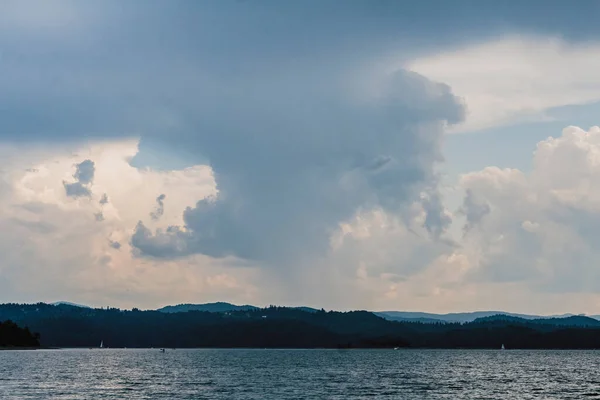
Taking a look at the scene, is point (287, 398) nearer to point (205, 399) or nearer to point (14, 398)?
point (205, 399)

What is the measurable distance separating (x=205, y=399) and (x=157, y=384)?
50382mm

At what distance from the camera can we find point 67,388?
6880 inches

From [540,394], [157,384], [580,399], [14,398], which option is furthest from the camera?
[157,384]

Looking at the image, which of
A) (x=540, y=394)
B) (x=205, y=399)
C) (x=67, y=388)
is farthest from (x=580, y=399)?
(x=67, y=388)

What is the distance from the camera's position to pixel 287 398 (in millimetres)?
152750

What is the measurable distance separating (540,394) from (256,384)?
67.1 metres

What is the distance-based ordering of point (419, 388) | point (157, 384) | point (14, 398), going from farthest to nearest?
point (157, 384), point (419, 388), point (14, 398)

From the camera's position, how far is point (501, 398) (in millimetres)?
161000

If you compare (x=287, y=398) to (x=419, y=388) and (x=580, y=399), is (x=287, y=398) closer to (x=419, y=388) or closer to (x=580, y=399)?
(x=419, y=388)

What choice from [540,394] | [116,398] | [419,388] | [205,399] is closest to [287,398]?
[205,399]

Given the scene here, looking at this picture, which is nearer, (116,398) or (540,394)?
(116,398)

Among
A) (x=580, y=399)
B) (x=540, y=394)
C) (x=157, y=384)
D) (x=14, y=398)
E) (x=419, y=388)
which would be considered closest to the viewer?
(x=14, y=398)

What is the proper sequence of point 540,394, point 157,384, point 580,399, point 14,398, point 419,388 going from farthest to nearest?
point 157,384, point 419,388, point 540,394, point 580,399, point 14,398

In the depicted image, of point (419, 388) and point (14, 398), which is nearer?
point (14, 398)
